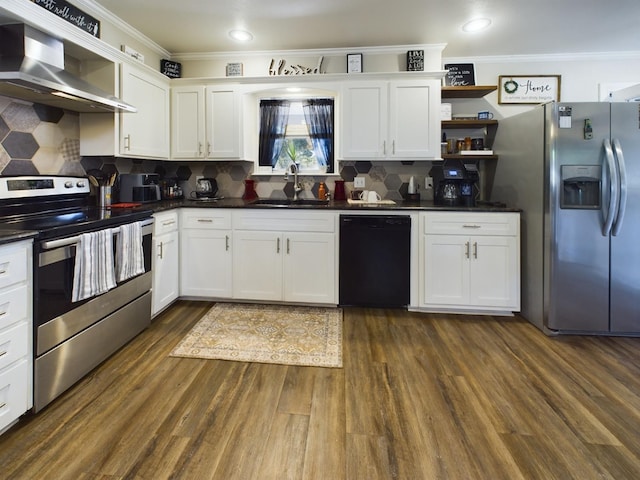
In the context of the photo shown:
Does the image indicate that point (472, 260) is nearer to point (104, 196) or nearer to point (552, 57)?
point (552, 57)

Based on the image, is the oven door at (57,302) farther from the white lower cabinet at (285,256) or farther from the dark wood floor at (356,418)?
the white lower cabinet at (285,256)

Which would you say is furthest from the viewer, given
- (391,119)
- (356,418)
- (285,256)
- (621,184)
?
(391,119)

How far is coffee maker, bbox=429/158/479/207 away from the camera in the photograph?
3354 mm

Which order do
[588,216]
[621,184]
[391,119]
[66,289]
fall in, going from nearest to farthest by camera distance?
[66,289] → [621,184] → [588,216] → [391,119]

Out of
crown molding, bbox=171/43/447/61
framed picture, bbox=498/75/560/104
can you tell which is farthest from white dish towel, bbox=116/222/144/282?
framed picture, bbox=498/75/560/104

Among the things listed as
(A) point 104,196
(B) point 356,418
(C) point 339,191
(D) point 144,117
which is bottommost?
(B) point 356,418

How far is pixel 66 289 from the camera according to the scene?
1817 millimetres

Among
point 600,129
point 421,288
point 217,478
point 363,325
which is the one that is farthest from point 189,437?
point 600,129

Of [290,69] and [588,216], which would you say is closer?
[588,216]

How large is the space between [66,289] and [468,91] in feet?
11.5

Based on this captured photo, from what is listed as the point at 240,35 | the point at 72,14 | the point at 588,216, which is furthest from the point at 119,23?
the point at 588,216

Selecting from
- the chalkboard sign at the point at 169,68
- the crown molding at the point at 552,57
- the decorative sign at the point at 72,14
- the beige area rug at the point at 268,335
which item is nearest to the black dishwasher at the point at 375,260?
the beige area rug at the point at 268,335

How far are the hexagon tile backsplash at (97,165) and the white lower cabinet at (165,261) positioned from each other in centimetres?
72

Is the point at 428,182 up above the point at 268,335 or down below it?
above
